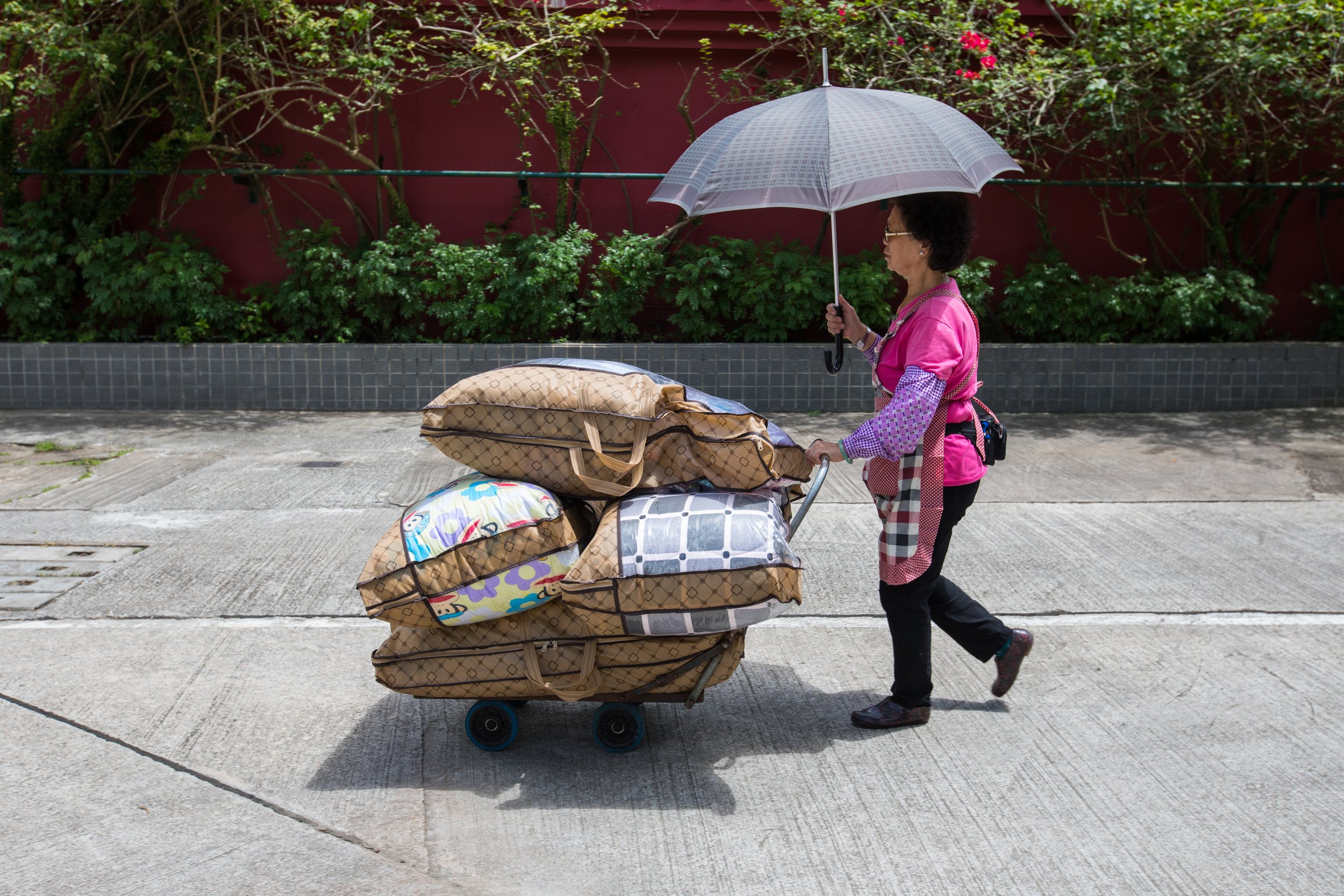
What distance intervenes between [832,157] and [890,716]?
1.86 metres

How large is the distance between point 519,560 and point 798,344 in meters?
5.77

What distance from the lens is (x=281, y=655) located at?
14.9ft

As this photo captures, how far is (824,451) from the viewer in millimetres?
3646

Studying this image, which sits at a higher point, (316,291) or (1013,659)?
(316,291)

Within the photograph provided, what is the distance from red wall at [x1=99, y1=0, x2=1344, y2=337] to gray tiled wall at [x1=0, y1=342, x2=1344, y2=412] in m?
1.17

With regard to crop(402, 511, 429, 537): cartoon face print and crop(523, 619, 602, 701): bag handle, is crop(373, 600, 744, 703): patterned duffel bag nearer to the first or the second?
crop(523, 619, 602, 701): bag handle

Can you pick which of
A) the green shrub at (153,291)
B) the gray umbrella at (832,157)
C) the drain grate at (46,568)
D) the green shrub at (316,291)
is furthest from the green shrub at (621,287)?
the gray umbrella at (832,157)

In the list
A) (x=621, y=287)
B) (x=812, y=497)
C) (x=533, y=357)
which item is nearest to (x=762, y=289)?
(x=621, y=287)

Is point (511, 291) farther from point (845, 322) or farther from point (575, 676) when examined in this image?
point (575, 676)

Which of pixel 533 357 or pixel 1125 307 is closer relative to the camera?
pixel 533 357

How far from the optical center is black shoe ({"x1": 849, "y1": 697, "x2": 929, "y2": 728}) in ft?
13.0

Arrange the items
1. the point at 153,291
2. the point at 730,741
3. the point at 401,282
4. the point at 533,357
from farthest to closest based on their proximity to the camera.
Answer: the point at 401,282, the point at 153,291, the point at 533,357, the point at 730,741

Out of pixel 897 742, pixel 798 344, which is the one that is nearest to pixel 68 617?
pixel 897 742

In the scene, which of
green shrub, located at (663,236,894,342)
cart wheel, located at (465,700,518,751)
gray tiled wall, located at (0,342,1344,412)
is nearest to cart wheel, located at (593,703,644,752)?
cart wheel, located at (465,700,518,751)
